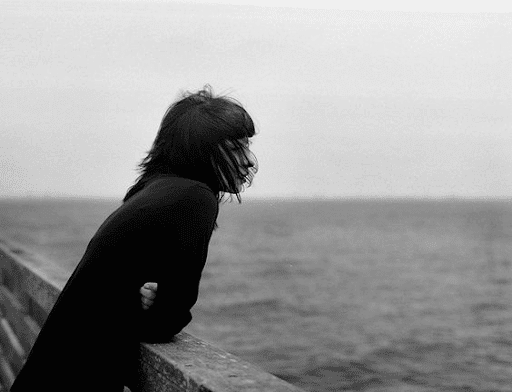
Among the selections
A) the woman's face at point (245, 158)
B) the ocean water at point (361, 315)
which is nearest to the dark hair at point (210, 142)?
the woman's face at point (245, 158)

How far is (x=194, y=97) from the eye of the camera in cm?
228

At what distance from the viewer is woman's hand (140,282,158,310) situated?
6.93 feet

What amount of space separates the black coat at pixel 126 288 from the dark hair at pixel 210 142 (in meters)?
0.08

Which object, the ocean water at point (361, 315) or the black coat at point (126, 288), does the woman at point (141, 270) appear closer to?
the black coat at point (126, 288)

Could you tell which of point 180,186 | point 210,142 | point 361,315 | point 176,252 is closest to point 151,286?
point 176,252

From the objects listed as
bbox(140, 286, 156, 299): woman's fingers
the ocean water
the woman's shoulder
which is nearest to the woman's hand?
bbox(140, 286, 156, 299): woman's fingers

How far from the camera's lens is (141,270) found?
214cm

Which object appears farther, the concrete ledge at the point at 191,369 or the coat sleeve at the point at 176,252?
the coat sleeve at the point at 176,252

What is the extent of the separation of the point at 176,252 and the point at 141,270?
0.44ft

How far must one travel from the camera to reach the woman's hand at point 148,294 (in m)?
2.11

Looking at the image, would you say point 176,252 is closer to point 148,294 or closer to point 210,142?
point 148,294

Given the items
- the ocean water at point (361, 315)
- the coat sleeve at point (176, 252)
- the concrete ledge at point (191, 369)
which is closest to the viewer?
the concrete ledge at point (191, 369)

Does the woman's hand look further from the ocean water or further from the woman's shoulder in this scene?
the ocean water

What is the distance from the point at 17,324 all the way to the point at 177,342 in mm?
2188
